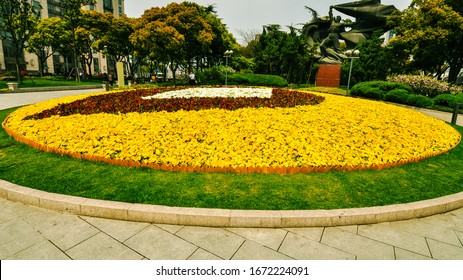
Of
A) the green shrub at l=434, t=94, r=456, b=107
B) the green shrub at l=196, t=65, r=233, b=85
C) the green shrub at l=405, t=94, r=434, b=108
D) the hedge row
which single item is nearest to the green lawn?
the green shrub at l=405, t=94, r=434, b=108

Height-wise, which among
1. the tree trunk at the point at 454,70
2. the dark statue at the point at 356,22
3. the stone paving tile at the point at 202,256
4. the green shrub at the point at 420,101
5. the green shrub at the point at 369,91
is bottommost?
the stone paving tile at the point at 202,256

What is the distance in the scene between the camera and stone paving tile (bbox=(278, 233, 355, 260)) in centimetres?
318

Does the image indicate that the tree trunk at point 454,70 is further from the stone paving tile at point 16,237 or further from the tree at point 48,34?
the tree at point 48,34

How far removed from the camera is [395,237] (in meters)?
3.59

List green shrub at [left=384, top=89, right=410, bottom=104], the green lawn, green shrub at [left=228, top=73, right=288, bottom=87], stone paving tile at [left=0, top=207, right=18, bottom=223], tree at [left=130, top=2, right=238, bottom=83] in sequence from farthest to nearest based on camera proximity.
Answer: green shrub at [left=228, top=73, right=288, bottom=87] < tree at [left=130, top=2, right=238, bottom=83] < green shrub at [left=384, top=89, right=410, bottom=104] < the green lawn < stone paving tile at [left=0, top=207, right=18, bottom=223]

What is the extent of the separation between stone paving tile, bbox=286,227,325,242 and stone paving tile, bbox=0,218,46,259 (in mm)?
3347

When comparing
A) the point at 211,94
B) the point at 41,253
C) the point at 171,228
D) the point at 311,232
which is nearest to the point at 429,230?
the point at 311,232

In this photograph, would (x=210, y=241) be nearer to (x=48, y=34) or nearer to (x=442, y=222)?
(x=442, y=222)

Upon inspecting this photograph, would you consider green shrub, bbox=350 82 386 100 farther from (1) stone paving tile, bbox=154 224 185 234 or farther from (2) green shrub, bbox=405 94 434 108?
(1) stone paving tile, bbox=154 224 185 234

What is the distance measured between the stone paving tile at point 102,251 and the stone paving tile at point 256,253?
46.6 inches

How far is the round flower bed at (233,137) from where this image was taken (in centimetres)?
539

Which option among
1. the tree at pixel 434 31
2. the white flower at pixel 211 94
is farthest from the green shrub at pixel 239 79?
the white flower at pixel 211 94

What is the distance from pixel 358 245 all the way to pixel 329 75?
3227 cm

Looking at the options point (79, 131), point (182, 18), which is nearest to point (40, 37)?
point (182, 18)
